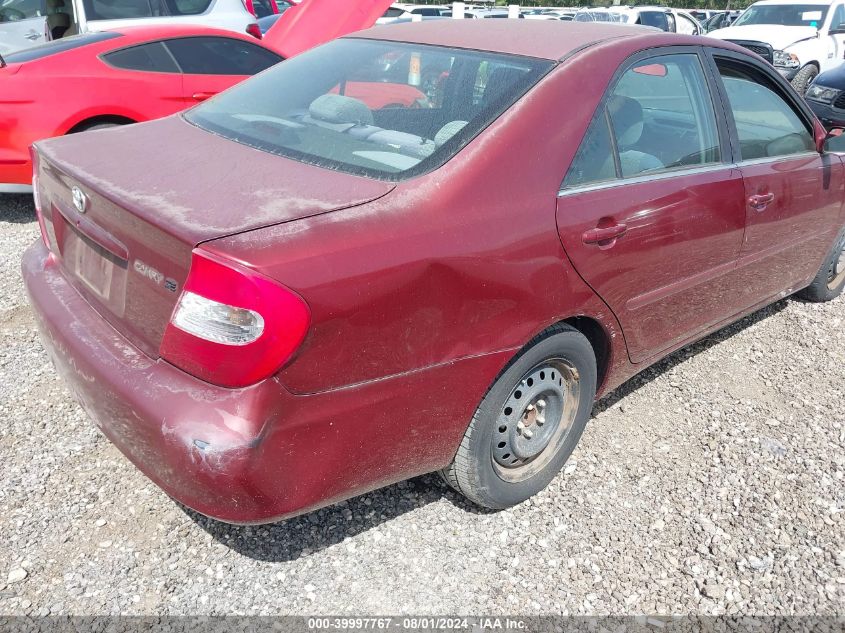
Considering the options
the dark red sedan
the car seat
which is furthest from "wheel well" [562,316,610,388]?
the car seat

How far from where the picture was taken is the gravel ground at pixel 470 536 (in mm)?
2238

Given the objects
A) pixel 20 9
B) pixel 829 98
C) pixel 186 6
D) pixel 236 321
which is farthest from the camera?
pixel 20 9

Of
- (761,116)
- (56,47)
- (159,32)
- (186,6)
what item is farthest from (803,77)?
(56,47)

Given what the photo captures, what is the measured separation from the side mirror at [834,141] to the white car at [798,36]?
8.52 meters

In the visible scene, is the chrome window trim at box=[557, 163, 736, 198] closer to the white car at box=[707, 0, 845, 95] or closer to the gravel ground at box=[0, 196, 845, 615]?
the gravel ground at box=[0, 196, 845, 615]

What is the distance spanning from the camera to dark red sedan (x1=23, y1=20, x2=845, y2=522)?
1810 mm

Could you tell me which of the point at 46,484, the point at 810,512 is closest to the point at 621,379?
the point at 810,512

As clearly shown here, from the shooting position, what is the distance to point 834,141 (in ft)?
13.5

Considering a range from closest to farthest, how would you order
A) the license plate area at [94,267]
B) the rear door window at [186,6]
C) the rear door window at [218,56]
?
the license plate area at [94,267]
the rear door window at [218,56]
the rear door window at [186,6]

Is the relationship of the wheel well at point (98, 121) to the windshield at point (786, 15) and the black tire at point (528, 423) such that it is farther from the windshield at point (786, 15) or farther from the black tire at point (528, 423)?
the windshield at point (786, 15)

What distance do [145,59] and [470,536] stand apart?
16.0ft

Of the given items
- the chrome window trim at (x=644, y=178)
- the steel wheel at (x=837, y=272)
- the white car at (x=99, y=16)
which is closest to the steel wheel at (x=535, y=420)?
the chrome window trim at (x=644, y=178)

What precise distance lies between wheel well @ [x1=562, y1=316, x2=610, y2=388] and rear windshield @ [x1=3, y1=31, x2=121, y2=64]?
463 cm

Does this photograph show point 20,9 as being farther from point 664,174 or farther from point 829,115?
point 829,115
